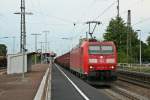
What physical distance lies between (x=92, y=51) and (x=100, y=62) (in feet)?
4.03

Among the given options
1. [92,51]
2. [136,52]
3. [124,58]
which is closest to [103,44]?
[92,51]

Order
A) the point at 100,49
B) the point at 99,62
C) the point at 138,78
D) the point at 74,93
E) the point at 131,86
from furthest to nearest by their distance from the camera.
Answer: the point at 138,78 → the point at 131,86 → the point at 100,49 → the point at 99,62 → the point at 74,93

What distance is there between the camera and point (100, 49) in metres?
31.8

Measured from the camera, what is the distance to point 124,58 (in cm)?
8431

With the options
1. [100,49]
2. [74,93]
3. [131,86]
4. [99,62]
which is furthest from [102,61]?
[74,93]

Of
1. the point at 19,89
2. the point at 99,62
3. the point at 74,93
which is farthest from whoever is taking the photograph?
the point at 99,62

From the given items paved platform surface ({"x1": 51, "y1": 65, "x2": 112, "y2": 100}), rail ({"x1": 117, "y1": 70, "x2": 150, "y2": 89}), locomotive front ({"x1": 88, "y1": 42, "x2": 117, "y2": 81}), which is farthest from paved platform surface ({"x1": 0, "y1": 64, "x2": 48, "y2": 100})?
rail ({"x1": 117, "y1": 70, "x2": 150, "y2": 89})

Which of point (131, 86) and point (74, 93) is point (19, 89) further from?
point (131, 86)

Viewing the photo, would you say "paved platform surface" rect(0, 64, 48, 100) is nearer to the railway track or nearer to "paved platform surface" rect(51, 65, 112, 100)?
"paved platform surface" rect(51, 65, 112, 100)

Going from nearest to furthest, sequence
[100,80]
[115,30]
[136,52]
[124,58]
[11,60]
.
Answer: [100,80] < [11,60] < [124,58] < [115,30] < [136,52]

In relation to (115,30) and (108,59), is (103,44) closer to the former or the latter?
(108,59)

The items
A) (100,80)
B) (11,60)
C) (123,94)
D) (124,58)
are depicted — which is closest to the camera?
(123,94)

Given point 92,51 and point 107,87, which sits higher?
point 92,51

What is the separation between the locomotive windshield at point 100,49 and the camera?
31609mm
